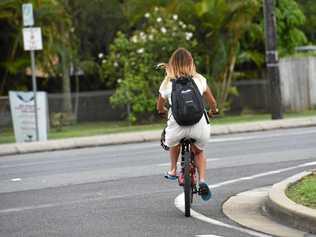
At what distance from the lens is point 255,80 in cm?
3156

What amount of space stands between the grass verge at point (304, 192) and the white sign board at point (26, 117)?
490 inches

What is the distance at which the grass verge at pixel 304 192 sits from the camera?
8.90 metres

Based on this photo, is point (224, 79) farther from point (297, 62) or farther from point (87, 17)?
point (87, 17)

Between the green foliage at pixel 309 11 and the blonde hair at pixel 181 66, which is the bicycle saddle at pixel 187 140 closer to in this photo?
the blonde hair at pixel 181 66

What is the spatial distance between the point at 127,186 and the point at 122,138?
9272 millimetres

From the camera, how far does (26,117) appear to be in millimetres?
22000

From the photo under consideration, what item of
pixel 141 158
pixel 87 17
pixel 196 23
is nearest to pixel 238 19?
pixel 196 23

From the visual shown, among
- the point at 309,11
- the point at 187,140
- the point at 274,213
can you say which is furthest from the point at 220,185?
the point at 309,11

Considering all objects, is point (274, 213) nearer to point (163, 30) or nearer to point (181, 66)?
point (181, 66)

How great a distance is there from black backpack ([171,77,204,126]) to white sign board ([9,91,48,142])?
41.8 feet

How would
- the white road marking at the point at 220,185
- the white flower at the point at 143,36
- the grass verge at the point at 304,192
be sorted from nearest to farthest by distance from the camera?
1. the white road marking at the point at 220,185
2. the grass verge at the point at 304,192
3. the white flower at the point at 143,36

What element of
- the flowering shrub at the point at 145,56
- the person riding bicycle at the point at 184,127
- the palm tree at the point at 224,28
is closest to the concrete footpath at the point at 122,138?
the flowering shrub at the point at 145,56

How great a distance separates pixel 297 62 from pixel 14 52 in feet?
30.9

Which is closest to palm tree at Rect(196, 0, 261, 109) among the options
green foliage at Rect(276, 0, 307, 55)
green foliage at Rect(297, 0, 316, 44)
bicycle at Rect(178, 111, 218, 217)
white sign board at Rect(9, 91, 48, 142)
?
green foliage at Rect(276, 0, 307, 55)
